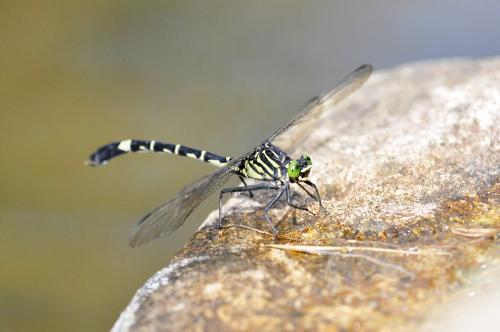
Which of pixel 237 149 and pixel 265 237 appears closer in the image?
pixel 265 237

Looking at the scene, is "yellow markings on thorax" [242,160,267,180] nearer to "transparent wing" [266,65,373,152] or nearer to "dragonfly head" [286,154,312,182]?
"dragonfly head" [286,154,312,182]

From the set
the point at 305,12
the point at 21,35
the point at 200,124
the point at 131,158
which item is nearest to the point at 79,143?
the point at 131,158

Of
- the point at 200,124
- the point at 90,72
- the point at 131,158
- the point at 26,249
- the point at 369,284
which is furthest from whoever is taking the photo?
the point at 90,72

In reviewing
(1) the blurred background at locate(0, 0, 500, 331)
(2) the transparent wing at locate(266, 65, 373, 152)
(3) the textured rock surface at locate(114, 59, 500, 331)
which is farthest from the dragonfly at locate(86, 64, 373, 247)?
(1) the blurred background at locate(0, 0, 500, 331)

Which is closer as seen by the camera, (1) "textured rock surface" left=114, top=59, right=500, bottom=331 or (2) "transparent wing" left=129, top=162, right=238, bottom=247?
(1) "textured rock surface" left=114, top=59, right=500, bottom=331

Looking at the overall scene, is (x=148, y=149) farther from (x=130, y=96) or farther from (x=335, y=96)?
(x=130, y=96)

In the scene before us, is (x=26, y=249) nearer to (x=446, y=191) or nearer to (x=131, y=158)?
(x=131, y=158)

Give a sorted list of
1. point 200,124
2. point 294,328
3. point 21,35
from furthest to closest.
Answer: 1. point 21,35
2. point 200,124
3. point 294,328
